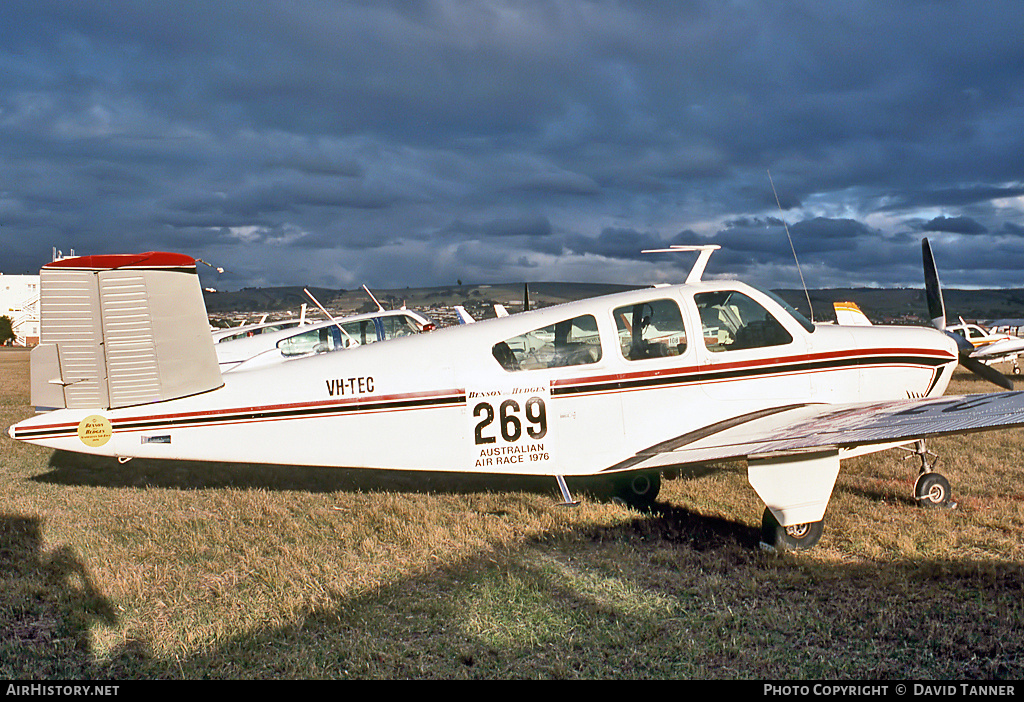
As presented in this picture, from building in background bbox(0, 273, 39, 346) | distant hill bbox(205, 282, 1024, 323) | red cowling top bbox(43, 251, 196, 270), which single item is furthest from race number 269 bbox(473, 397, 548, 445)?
building in background bbox(0, 273, 39, 346)

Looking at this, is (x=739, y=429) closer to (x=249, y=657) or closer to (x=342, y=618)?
(x=342, y=618)

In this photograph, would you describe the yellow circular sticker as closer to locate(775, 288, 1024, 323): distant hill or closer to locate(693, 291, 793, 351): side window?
locate(693, 291, 793, 351): side window

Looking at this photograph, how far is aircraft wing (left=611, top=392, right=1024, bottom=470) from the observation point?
14.7 ft

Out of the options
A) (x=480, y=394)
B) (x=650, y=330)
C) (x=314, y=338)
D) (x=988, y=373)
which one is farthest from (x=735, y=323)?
(x=314, y=338)

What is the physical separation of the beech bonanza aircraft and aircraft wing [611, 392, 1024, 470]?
32mm

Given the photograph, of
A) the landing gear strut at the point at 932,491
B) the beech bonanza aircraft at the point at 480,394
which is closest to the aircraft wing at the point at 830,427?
the beech bonanza aircraft at the point at 480,394

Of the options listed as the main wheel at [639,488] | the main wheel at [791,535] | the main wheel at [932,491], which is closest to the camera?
the main wheel at [791,535]

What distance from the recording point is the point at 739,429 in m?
5.67

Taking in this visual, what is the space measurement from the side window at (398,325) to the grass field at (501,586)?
18.9ft

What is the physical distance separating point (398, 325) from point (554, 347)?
7724 mm

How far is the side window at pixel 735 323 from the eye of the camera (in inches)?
235

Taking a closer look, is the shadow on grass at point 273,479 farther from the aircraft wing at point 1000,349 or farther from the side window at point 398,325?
the aircraft wing at point 1000,349

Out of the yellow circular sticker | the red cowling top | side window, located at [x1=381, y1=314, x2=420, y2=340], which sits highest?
the red cowling top
